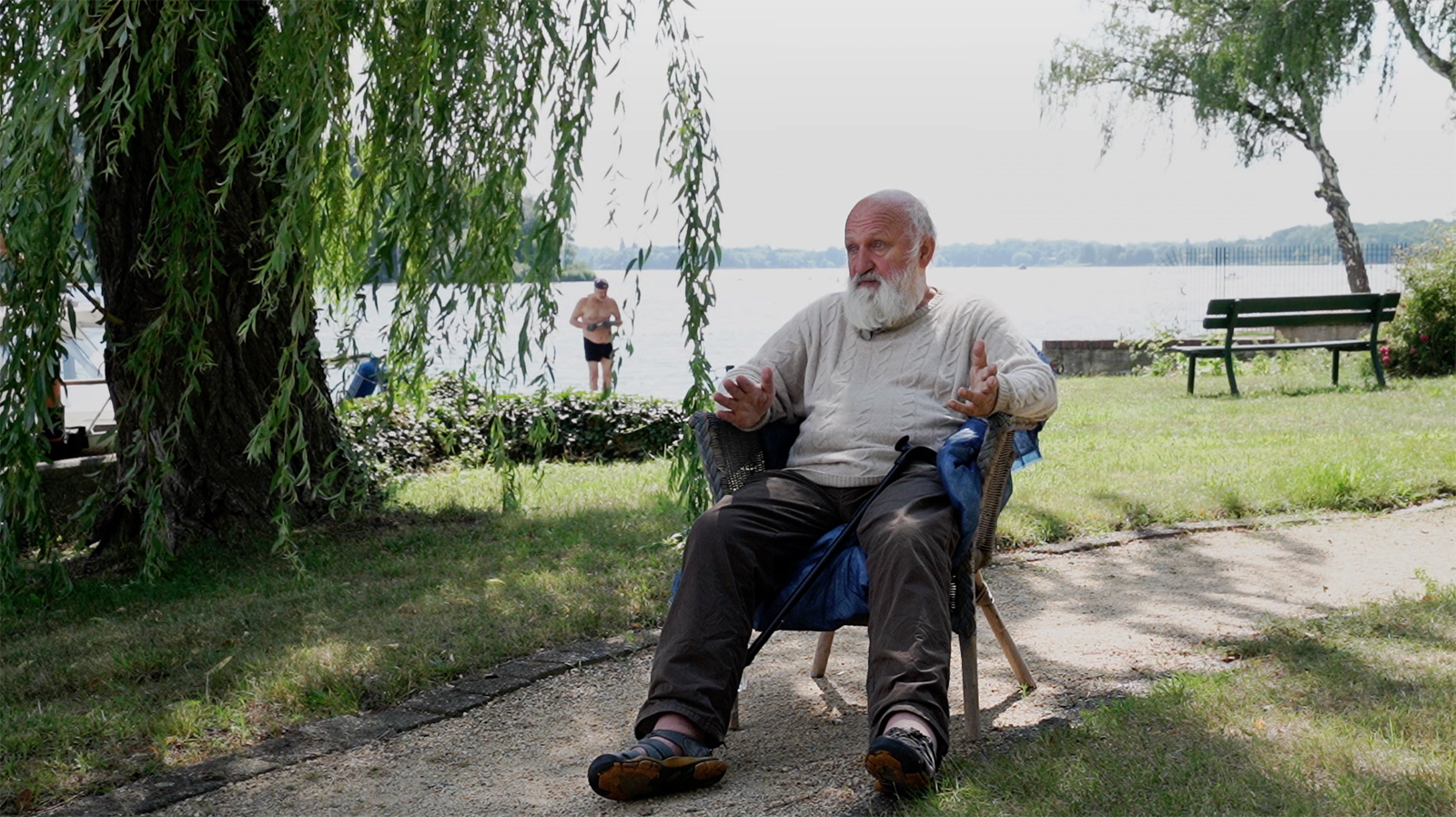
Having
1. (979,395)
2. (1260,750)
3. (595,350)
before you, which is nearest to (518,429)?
(979,395)

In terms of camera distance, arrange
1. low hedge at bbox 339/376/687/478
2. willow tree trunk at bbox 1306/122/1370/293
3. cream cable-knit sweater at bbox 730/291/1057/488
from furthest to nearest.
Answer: willow tree trunk at bbox 1306/122/1370/293, low hedge at bbox 339/376/687/478, cream cable-knit sweater at bbox 730/291/1057/488

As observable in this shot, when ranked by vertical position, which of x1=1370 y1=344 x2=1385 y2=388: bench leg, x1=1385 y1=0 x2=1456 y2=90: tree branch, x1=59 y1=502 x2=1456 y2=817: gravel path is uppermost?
x1=1385 y1=0 x2=1456 y2=90: tree branch

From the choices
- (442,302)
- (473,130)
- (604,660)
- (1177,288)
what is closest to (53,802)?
(604,660)

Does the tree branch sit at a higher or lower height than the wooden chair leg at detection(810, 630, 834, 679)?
higher

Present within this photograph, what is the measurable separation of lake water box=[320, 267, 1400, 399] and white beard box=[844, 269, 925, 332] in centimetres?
11

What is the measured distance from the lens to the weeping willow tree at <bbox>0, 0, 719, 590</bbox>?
381cm

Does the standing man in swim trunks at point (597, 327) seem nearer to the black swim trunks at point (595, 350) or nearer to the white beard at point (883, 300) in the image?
the black swim trunks at point (595, 350)

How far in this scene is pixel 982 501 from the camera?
Answer: 3422 mm

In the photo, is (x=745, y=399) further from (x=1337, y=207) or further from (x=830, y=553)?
(x=1337, y=207)

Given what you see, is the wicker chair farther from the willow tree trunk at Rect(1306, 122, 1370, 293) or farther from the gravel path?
the willow tree trunk at Rect(1306, 122, 1370, 293)

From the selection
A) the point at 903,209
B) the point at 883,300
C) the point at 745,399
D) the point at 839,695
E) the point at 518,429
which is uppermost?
the point at 903,209

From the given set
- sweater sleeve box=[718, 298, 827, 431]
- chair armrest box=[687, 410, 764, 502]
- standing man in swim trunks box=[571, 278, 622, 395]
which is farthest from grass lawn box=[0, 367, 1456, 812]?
standing man in swim trunks box=[571, 278, 622, 395]

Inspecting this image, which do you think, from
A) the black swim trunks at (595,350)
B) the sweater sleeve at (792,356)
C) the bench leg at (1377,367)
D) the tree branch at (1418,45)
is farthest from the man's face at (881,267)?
the tree branch at (1418,45)

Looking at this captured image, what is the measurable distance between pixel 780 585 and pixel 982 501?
0.58 metres
